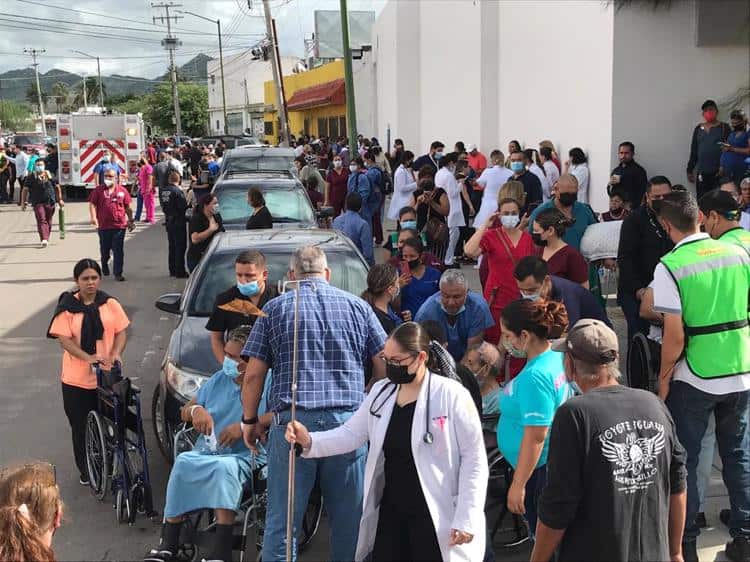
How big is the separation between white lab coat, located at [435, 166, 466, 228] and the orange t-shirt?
26.2 ft

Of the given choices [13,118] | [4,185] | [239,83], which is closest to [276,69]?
[4,185]

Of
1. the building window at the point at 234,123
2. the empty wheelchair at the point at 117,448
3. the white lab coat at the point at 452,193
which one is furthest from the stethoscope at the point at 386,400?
the building window at the point at 234,123

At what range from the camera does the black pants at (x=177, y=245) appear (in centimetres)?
1538

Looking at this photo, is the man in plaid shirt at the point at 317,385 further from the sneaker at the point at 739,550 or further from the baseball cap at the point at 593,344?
the sneaker at the point at 739,550

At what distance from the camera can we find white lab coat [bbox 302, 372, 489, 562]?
4.09 m

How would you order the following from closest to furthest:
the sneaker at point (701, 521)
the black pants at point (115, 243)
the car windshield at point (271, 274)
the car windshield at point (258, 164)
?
the sneaker at point (701, 521)
the car windshield at point (271, 274)
the black pants at point (115, 243)
the car windshield at point (258, 164)

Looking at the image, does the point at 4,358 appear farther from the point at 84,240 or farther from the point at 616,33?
the point at 84,240

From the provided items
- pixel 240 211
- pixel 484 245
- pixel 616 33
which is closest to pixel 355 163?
pixel 240 211

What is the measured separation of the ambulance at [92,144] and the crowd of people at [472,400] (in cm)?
2399

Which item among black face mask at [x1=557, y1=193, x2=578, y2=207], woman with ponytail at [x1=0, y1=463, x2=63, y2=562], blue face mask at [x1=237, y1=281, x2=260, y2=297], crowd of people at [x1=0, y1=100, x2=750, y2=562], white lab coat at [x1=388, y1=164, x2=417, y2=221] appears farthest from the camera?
white lab coat at [x1=388, y1=164, x2=417, y2=221]

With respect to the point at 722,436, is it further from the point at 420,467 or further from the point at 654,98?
the point at 654,98

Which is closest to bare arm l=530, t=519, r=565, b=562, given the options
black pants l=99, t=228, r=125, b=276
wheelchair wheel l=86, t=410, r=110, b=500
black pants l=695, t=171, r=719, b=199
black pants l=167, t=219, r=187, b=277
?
wheelchair wheel l=86, t=410, r=110, b=500

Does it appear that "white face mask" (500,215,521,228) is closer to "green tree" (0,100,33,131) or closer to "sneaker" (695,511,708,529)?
"sneaker" (695,511,708,529)

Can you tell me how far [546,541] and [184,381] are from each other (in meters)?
3.65
